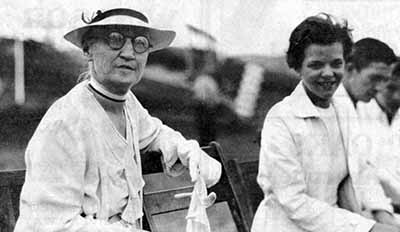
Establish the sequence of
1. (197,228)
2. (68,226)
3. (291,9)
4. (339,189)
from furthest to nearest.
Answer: (291,9) → (339,189) → (197,228) → (68,226)

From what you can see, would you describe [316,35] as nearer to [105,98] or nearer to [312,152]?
[312,152]

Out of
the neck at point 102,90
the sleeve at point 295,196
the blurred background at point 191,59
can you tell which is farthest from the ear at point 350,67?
the neck at point 102,90

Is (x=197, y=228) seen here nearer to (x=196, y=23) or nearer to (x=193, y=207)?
(x=193, y=207)

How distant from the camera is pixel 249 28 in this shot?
2.96 meters

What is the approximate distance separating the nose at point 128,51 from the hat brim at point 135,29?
0.04 meters

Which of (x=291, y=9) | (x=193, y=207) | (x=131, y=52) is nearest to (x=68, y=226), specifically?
(x=193, y=207)

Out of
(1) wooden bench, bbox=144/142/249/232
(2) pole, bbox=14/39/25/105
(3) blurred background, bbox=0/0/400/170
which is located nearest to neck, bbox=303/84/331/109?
(1) wooden bench, bbox=144/142/249/232

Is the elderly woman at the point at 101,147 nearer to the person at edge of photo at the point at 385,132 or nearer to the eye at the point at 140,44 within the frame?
the eye at the point at 140,44

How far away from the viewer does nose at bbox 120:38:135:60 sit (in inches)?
65.9

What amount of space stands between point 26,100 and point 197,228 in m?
1.24

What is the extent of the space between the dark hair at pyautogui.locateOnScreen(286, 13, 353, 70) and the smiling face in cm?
62

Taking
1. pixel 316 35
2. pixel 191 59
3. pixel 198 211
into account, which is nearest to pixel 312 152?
pixel 316 35

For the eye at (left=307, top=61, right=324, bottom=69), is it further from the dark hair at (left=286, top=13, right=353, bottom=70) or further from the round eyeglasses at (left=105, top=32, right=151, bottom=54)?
the round eyeglasses at (left=105, top=32, right=151, bottom=54)

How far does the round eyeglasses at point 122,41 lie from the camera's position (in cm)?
168
